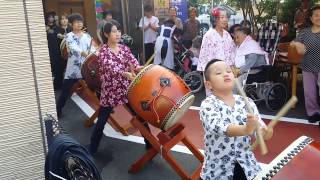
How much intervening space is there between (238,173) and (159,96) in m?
1.20

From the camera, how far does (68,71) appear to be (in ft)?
19.9

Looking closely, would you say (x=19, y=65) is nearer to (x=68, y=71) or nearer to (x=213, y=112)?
(x=213, y=112)

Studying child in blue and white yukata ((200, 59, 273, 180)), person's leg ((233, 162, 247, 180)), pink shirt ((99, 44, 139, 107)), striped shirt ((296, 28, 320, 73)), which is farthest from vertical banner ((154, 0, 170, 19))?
person's leg ((233, 162, 247, 180))

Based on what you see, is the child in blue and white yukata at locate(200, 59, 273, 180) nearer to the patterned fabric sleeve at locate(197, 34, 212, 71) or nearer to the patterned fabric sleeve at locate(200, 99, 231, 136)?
the patterned fabric sleeve at locate(200, 99, 231, 136)

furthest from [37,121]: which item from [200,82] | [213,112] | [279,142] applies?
[200,82]

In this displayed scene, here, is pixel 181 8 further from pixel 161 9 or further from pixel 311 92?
pixel 311 92

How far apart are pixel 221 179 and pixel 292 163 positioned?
59 cm

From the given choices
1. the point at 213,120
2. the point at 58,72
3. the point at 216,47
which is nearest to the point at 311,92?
the point at 216,47

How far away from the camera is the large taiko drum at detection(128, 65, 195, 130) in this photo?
3.32 m

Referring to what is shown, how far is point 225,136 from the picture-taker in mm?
2229

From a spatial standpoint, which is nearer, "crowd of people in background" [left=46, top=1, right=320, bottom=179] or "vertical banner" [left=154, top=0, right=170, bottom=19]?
"crowd of people in background" [left=46, top=1, right=320, bottom=179]

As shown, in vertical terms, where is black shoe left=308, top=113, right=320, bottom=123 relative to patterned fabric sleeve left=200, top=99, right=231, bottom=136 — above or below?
below

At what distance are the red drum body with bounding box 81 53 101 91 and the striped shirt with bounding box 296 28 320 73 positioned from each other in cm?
268

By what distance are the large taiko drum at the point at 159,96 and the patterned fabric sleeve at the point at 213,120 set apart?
1.05 m
